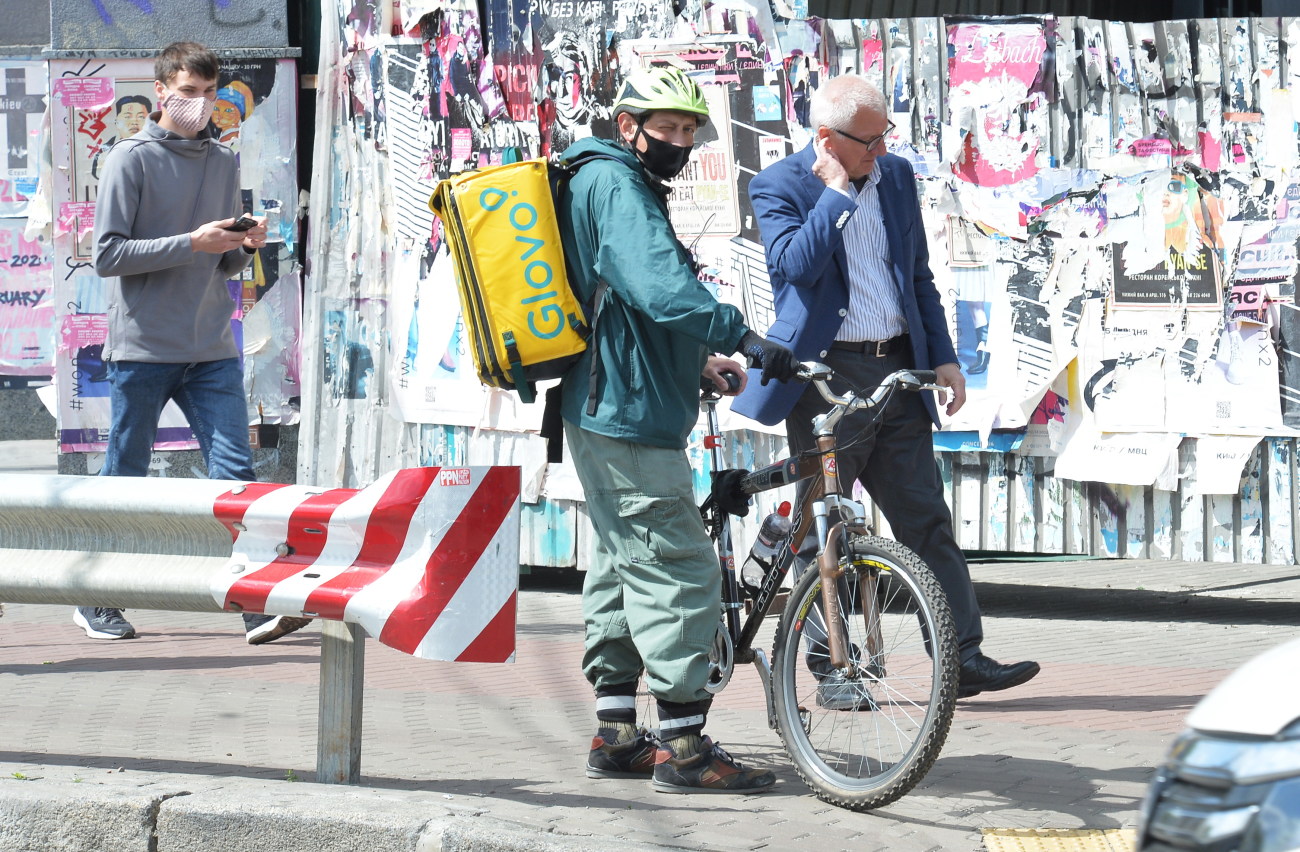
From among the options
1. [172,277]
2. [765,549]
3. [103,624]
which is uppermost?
[172,277]

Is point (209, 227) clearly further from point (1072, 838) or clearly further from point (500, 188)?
point (1072, 838)

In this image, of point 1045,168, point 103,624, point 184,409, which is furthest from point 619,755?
point 1045,168

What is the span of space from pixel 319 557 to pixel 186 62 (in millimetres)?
2627

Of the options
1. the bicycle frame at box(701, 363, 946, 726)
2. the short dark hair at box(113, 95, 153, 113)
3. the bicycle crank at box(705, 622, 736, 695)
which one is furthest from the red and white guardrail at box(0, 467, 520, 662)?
the short dark hair at box(113, 95, 153, 113)

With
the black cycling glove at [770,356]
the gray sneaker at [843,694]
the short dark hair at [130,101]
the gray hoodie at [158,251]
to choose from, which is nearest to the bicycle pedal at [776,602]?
the gray sneaker at [843,694]

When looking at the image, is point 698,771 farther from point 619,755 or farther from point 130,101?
point 130,101

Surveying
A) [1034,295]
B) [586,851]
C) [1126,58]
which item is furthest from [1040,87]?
[586,851]

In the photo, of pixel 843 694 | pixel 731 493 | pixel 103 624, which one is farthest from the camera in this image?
pixel 103 624

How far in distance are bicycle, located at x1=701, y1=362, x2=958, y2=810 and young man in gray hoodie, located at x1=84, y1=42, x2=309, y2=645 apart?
93.6 inches

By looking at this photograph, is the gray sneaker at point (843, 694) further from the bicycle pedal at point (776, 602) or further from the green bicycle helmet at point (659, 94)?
the green bicycle helmet at point (659, 94)

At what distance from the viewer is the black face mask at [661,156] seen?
423 cm

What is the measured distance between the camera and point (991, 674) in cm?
523

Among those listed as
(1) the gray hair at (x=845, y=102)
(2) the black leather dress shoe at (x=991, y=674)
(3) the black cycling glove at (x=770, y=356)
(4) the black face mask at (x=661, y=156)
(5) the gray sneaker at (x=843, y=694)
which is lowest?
(2) the black leather dress shoe at (x=991, y=674)

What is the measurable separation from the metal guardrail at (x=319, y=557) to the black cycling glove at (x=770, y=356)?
65 centimetres
